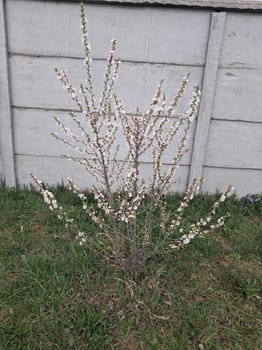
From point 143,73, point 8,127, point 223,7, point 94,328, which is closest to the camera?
point 94,328

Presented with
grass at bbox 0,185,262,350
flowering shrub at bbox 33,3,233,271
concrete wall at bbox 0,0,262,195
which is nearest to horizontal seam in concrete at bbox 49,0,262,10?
concrete wall at bbox 0,0,262,195

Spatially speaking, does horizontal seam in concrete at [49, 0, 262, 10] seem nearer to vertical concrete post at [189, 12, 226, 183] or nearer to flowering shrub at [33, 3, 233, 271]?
vertical concrete post at [189, 12, 226, 183]

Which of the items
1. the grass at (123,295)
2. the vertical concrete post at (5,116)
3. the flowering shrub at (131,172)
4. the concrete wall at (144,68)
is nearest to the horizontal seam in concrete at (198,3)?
the concrete wall at (144,68)

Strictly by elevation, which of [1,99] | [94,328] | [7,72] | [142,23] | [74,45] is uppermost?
[142,23]

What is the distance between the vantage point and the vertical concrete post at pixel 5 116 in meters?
2.81

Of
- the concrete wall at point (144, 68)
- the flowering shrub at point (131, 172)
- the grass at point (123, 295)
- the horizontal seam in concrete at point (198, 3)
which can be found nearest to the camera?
the flowering shrub at point (131, 172)

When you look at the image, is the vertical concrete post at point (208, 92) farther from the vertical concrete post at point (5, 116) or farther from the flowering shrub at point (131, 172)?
the vertical concrete post at point (5, 116)

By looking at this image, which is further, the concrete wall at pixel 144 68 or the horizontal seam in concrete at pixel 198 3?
the concrete wall at pixel 144 68

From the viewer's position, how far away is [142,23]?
2754 mm

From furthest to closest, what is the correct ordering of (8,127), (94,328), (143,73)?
(8,127), (143,73), (94,328)

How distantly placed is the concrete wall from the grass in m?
0.72

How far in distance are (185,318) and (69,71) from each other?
2120 millimetres

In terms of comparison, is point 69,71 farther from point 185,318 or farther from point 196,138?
point 185,318

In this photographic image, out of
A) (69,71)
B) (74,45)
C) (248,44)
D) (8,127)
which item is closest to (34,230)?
(8,127)
